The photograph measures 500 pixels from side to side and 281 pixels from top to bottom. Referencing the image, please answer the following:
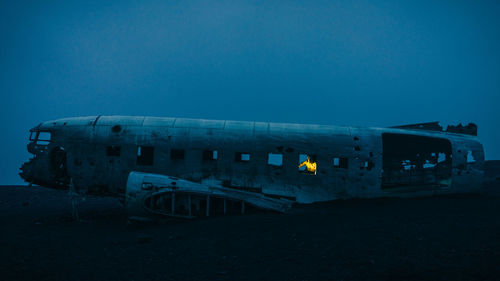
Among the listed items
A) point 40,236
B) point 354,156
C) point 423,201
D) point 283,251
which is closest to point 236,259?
point 283,251

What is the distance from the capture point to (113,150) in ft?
48.1

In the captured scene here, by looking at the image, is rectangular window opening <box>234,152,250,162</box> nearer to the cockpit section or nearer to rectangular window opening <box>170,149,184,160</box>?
rectangular window opening <box>170,149,184,160</box>

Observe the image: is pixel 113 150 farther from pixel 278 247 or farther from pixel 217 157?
pixel 278 247

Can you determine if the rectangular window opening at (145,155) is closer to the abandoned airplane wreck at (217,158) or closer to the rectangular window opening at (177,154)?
the abandoned airplane wreck at (217,158)

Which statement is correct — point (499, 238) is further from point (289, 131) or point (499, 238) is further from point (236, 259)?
point (289, 131)

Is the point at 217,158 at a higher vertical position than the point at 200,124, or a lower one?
lower

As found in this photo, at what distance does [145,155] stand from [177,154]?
1.77 m

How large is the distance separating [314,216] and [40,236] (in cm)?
1093

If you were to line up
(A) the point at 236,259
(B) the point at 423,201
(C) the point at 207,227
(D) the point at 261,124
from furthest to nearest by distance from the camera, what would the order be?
(D) the point at 261,124 < (B) the point at 423,201 < (C) the point at 207,227 < (A) the point at 236,259

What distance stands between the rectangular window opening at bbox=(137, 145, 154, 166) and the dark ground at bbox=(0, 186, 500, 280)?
3.48m

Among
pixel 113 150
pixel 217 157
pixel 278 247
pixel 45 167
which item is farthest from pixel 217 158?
pixel 45 167

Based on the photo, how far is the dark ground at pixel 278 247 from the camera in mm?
6254

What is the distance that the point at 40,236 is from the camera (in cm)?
1060

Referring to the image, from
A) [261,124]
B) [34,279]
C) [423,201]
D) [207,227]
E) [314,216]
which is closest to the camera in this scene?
[34,279]
